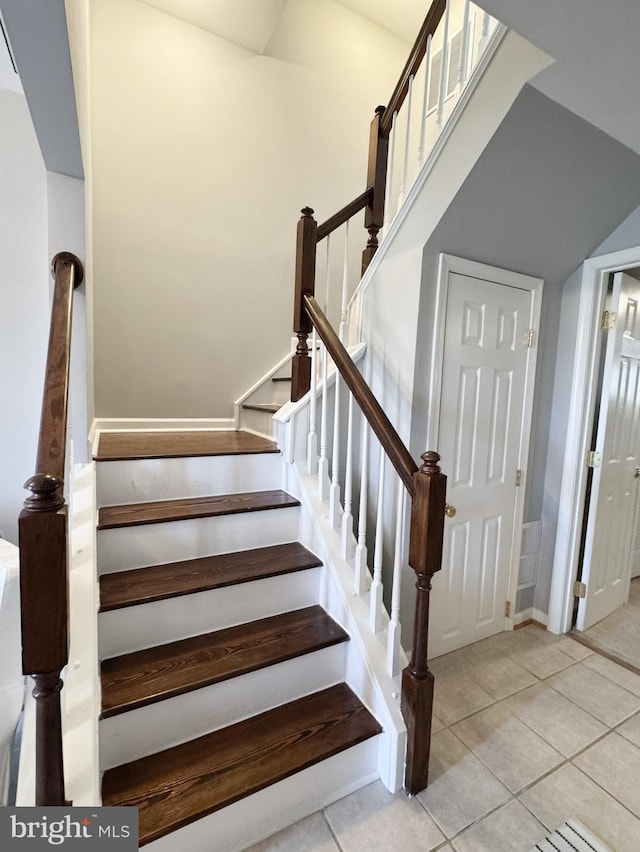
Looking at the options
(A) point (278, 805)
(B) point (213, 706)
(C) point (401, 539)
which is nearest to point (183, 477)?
(B) point (213, 706)

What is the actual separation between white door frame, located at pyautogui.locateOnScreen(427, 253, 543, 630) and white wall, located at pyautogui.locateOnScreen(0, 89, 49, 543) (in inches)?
72.4

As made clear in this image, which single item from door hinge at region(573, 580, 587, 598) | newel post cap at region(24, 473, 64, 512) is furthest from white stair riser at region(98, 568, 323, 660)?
door hinge at region(573, 580, 587, 598)

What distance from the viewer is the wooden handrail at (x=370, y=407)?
1.33 m

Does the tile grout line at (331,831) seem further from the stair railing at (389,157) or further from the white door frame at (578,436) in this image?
the white door frame at (578,436)

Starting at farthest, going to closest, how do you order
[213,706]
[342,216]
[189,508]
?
1. [342,216]
2. [189,508]
3. [213,706]

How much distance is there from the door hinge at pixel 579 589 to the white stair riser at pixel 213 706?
5.47 ft

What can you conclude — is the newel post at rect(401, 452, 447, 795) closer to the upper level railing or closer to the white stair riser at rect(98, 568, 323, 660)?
the upper level railing

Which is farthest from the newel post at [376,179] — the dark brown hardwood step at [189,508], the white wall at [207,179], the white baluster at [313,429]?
the dark brown hardwood step at [189,508]

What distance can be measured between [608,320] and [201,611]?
8.47 ft

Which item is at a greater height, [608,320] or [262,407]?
[608,320]

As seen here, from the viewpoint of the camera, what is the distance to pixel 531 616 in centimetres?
249

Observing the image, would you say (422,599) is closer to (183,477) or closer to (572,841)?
(572,841)

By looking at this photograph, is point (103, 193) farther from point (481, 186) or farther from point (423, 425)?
point (423, 425)

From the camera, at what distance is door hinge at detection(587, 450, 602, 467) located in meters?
2.30
